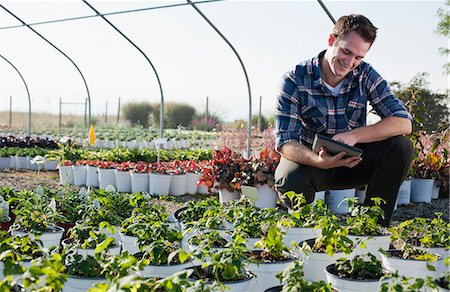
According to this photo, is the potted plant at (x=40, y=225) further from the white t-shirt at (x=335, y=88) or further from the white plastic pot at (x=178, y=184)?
the white plastic pot at (x=178, y=184)

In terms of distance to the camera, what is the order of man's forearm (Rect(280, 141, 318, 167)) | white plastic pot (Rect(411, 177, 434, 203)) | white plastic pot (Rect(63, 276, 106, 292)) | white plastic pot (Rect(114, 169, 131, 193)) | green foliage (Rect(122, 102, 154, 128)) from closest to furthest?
white plastic pot (Rect(63, 276, 106, 292)) → man's forearm (Rect(280, 141, 318, 167)) → white plastic pot (Rect(411, 177, 434, 203)) → white plastic pot (Rect(114, 169, 131, 193)) → green foliage (Rect(122, 102, 154, 128))

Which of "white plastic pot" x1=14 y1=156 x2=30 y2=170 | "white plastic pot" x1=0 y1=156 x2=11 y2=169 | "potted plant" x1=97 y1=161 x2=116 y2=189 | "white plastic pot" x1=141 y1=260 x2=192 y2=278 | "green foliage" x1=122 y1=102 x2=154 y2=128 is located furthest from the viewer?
"green foliage" x1=122 y1=102 x2=154 y2=128

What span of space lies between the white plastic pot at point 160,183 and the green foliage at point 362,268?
439 centimetres

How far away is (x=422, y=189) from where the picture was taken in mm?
6305

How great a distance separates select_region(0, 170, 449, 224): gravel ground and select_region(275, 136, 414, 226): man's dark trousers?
1164 millimetres

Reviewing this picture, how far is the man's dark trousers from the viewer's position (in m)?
3.24

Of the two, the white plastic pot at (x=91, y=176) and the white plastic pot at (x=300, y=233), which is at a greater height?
the white plastic pot at (x=300, y=233)

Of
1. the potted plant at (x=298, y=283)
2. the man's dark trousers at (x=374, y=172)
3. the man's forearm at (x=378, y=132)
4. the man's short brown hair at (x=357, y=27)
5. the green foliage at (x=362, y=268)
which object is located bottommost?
the green foliage at (x=362, y=268)

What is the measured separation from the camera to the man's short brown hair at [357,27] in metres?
3.05

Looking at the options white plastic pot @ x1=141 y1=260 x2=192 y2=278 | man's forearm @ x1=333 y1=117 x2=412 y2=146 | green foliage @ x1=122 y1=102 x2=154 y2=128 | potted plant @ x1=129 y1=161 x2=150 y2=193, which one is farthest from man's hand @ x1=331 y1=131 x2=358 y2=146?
green foliage @ x1=122 y1=102 x2=154 y2=128

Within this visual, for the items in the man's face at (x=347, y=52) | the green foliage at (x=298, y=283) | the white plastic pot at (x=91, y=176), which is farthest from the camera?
the white plastic pot at (x=91, y=176)

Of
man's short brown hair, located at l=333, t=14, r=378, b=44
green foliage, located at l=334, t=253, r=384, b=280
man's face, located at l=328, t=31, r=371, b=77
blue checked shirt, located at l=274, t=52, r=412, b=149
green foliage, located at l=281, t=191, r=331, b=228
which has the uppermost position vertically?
man's short brown hair, located at l=333, t=14, r=378, b=44

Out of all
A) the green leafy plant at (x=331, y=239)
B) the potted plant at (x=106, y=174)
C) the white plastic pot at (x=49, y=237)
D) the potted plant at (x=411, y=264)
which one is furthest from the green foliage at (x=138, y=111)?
the potted plant at (x=411, y=264)

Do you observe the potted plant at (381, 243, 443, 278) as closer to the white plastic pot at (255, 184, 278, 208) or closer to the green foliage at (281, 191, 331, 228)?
the green foliage at (281, 191, 331, 228)
